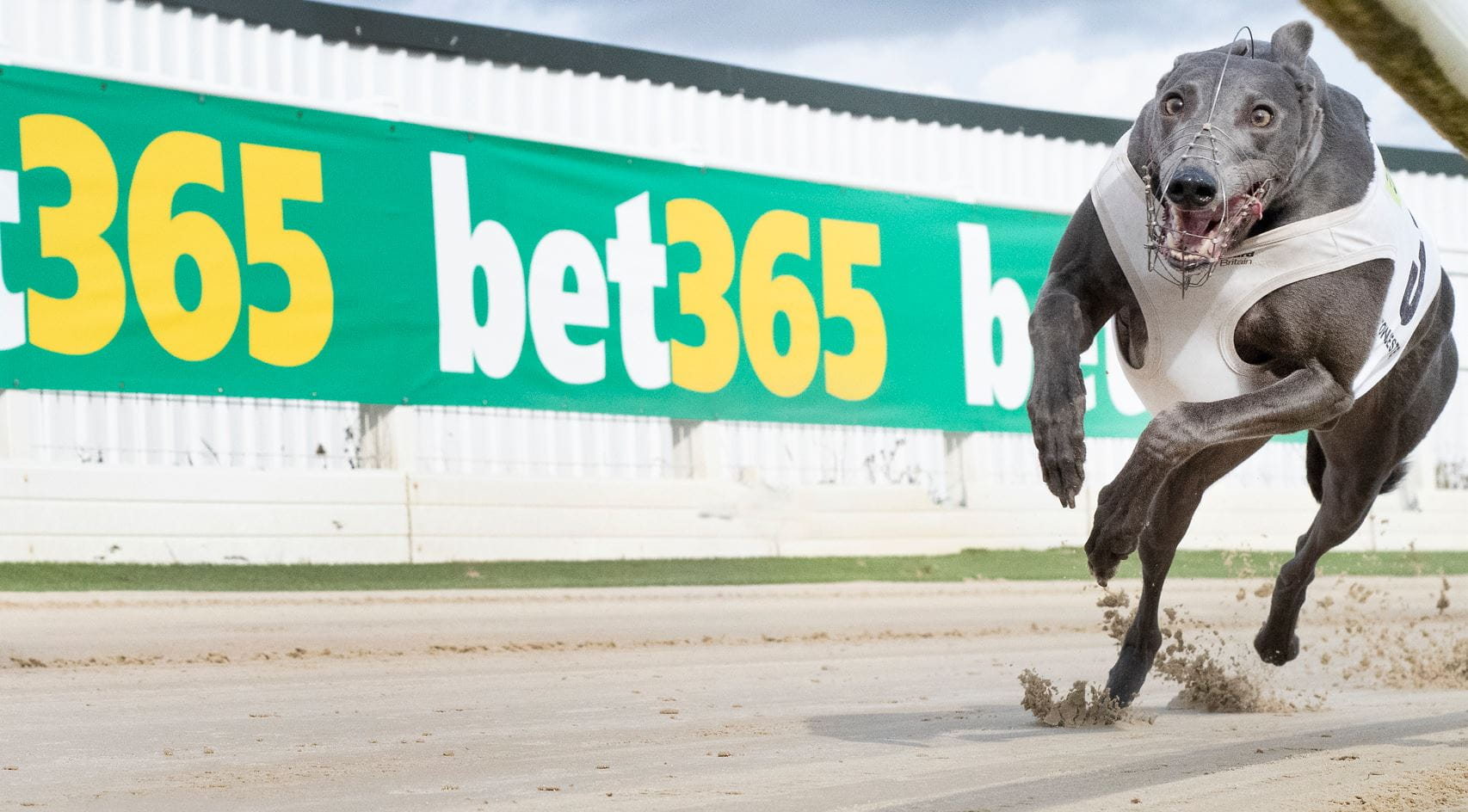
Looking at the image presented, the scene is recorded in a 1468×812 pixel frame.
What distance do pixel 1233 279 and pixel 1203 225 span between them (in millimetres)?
336

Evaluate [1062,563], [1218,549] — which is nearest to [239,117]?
[1062,563]

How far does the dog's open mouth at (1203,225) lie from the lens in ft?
13.0

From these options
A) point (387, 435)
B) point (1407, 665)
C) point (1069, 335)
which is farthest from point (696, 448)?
point (1069, 335)

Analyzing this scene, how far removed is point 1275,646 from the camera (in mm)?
5777

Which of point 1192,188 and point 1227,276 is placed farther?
point 1227,276

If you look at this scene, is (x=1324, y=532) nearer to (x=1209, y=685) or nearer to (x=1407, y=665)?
(x=1209, y=685)

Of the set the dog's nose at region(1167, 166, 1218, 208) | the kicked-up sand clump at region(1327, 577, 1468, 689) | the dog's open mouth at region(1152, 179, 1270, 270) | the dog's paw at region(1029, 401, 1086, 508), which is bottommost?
the kicked-up sand clump at region(1327, 577, 1468, 689)

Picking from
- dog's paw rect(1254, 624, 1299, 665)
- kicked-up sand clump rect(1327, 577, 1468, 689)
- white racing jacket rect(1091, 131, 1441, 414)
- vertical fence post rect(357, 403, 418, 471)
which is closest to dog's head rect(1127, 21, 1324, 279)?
white racing jacket rect(1091, 131, 1441, 414)

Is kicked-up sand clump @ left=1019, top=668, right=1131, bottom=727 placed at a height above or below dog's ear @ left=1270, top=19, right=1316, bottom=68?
below

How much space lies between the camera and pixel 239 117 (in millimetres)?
11883

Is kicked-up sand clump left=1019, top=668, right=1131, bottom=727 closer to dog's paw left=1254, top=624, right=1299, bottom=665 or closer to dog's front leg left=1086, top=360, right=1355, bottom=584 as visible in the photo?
dog's front leg left=1086, top=360, right=1355, bottom=584

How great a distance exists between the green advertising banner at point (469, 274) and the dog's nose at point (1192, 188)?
8.77 m

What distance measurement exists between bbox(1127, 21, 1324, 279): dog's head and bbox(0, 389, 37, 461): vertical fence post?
28.5 ft

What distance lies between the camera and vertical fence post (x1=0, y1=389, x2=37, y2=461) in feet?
35.0
